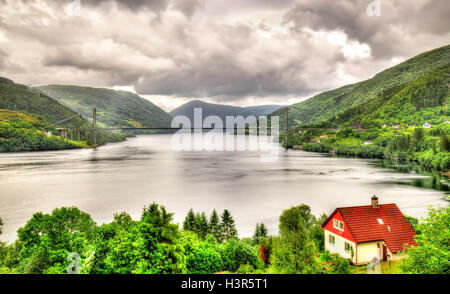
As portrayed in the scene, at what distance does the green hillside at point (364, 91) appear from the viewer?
344ft

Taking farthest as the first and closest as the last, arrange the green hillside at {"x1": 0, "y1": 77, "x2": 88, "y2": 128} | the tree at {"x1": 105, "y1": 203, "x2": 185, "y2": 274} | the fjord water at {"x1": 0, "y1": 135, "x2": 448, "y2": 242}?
1. the green hillside at {"x1": 0, "y1": 77, "x2": 88, "y2": 128}
2. the fjord water at {"x1": 0, "y1": 135, "x2": 448, "y2": 242}
3. the tree at {"x1": 105, "y1": 203, "x2": 185, "y2": 274}

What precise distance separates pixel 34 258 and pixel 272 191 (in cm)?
1797

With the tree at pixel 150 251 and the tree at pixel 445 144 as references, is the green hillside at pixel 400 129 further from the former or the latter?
the tree at pixel 150 251

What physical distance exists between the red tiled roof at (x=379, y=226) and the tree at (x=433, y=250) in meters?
3.37

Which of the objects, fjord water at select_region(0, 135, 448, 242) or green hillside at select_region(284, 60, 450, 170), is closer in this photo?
fjord water at select_region(0, 135, 448, 242)

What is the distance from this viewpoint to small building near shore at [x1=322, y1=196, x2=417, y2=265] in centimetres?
787

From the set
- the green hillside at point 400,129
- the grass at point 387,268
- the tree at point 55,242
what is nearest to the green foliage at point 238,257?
the grass at point 387,268

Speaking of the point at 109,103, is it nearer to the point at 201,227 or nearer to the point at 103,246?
the point at 201,227

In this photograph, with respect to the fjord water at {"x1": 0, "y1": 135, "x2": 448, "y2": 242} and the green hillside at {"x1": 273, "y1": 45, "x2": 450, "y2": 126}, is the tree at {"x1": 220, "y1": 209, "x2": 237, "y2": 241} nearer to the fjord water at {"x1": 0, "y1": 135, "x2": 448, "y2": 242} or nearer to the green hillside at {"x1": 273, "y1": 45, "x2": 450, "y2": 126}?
the fjord water at {"x1": 0, "y1": 135, "x2": 448, "y2": 242}

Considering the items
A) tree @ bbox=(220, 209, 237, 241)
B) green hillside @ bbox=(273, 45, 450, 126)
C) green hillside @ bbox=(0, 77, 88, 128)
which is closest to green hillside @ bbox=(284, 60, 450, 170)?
green hillside @ bbox=(273, 45, 450, 126)

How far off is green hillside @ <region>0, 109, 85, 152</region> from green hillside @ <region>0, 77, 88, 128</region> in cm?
1182

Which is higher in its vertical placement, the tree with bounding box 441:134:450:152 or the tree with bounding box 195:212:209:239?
the tree with bounding box 441:134:450:152

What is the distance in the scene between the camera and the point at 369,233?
8.05 meters
